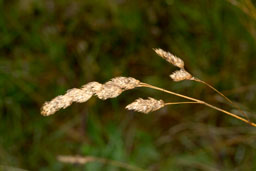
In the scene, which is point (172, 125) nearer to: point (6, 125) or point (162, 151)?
point (162, 151)

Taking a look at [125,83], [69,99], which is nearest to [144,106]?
[125,83]

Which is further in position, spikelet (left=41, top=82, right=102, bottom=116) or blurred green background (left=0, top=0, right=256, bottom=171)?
blurred green background (left=0, top=0, right=256, bottom=171)

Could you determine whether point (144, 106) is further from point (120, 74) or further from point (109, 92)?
point (120, 74)

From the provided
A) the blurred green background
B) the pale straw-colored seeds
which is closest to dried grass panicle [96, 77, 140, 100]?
the pale straw-colored seeds

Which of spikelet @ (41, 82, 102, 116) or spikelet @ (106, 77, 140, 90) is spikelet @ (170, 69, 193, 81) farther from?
spikelet @ (41, 82, 102, 116)

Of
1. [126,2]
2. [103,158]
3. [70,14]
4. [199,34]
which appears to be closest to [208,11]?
[199,34]
